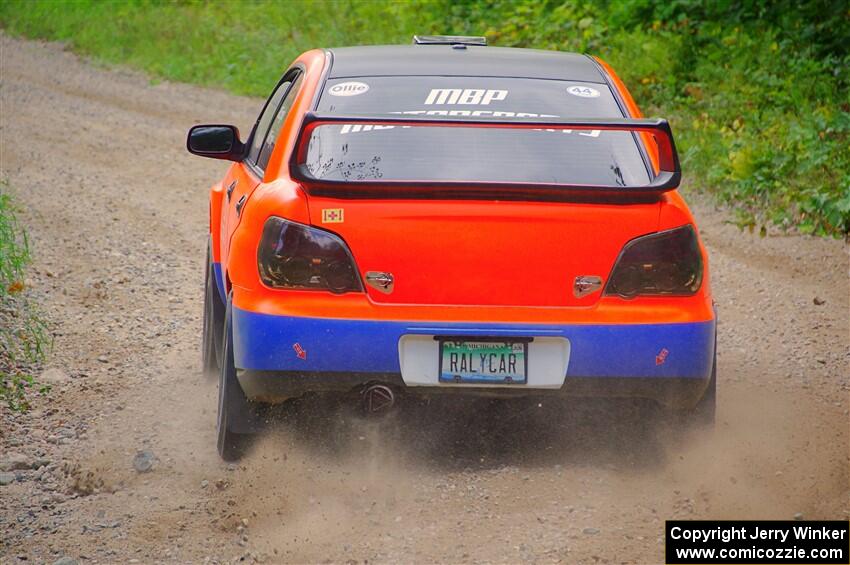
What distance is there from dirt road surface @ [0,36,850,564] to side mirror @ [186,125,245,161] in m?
1.17

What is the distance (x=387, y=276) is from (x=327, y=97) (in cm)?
102

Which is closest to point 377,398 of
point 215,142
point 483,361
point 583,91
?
point 483,361

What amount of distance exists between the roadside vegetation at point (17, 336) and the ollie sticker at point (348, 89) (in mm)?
2076

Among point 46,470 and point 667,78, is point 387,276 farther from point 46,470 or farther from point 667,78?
point 667,78

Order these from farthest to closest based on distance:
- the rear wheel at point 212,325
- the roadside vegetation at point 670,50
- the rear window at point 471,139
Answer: the roadside vegetation at point 670,50
the rear wheel at point 212,325
the rear window at point 471,139

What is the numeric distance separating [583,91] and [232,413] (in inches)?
75.1

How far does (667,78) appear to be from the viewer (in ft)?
47.8

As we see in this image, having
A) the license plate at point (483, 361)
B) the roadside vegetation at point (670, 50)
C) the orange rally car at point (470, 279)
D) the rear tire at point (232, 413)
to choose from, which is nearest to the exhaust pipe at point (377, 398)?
the orange rally car at point (470, 279)

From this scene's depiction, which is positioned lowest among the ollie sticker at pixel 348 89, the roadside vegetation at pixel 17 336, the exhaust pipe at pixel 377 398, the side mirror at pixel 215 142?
the roadside vegetation at pixel 17 336

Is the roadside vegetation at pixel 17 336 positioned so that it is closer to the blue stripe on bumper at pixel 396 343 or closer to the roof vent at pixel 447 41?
the blue stripe on bumper at pixel 396 343

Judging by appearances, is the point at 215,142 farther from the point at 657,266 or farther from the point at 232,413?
the point at 657,266

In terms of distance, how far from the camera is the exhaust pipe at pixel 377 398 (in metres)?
4.50

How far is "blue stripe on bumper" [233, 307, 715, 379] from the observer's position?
441 cm

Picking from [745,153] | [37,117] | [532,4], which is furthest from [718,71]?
[37,117]
